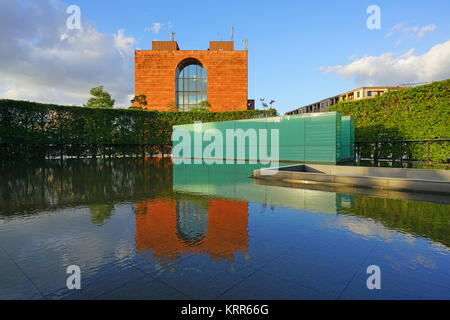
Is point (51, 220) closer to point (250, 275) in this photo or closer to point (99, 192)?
point (99, 192)

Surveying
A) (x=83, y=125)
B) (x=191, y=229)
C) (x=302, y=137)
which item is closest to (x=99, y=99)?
(x=83, y=125)

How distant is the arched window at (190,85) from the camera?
45938 mm

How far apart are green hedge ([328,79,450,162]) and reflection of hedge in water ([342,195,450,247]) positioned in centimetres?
1160

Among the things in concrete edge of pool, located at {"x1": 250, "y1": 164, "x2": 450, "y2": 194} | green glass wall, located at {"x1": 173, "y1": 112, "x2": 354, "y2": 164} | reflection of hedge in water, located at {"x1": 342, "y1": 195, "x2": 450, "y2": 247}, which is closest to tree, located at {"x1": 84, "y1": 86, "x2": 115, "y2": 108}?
green glass wall, located at {"x1": 173, "y1": 112, "x2": 354, "y2": 164}

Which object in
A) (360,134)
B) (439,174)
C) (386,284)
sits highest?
(360,134)

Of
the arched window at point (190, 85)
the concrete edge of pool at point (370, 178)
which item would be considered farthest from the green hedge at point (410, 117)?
the arched window at point (190, 85)

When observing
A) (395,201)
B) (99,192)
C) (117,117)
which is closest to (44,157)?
(117,117)

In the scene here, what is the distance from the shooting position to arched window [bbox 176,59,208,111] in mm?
45938

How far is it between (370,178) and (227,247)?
5.89 m

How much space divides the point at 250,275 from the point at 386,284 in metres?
1.30

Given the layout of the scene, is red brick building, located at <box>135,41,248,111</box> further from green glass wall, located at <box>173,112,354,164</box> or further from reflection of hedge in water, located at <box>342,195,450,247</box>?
reflection of hedge in water, located at <box>342,195,450,247</box>

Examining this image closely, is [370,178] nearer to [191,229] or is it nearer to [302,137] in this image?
[191,229]

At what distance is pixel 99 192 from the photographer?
23.5 ft

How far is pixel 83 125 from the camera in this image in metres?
22.1
